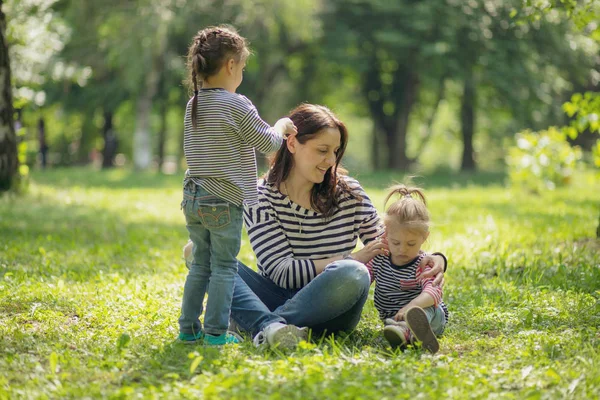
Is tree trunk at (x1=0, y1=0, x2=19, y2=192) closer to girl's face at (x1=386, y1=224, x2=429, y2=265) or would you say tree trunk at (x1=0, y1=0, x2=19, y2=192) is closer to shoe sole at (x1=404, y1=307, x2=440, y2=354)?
girl's face at (x1=386, y1=224, x2=429, y2=265)

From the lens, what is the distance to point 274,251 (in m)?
4.45

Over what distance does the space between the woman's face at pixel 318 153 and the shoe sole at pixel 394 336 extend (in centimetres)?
95

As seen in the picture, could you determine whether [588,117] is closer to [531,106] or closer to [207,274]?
[207,274]

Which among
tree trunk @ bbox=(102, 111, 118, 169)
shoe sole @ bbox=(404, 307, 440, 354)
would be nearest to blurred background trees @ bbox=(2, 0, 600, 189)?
tree trunk @ bbox=(102, 111, 118, 169)

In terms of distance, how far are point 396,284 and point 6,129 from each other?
7.37m

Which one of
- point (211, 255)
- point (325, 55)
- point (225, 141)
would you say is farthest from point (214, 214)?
point (325, 55)

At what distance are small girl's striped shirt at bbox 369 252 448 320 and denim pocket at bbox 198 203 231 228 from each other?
1026mm

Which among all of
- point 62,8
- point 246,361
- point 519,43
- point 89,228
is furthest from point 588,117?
point 62,8

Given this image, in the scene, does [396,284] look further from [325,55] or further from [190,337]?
[325,55]

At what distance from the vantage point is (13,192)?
11109 millimetres

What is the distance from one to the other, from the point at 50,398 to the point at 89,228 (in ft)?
19.9

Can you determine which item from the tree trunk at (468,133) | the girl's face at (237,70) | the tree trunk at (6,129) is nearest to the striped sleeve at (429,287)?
the girl's face at (237,70)

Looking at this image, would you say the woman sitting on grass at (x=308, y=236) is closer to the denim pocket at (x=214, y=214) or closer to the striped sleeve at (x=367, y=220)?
the striped sleeve at (x=367, y=220)

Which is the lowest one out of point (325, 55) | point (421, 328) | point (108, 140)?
point (421, 328)
